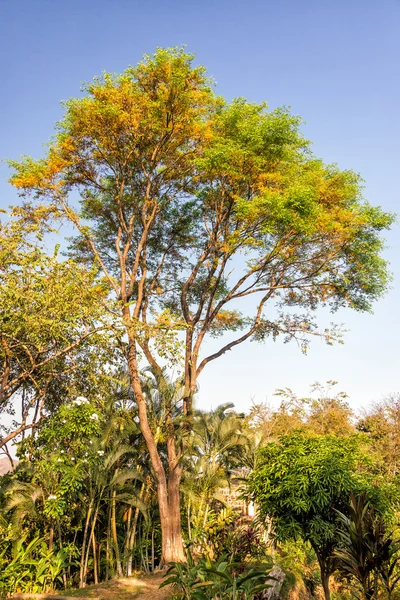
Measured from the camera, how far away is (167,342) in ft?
37.0

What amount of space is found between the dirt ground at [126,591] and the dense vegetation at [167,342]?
25.8 inches

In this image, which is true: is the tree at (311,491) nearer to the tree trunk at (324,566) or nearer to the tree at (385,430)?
the tree trunk at (324,566)

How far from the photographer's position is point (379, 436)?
2567cm

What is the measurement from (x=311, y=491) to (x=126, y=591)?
4374 millimetres

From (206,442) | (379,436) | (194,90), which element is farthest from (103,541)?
(379,436)

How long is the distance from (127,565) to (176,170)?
11.6 m

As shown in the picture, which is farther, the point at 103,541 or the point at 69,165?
the point at 69,165

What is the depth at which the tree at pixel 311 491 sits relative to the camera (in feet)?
29.6

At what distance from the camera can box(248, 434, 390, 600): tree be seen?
29.6 ft

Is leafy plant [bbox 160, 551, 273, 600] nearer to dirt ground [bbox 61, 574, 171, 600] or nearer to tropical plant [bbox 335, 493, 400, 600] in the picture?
tropical plant [bbox 335, 493, 400, 600]

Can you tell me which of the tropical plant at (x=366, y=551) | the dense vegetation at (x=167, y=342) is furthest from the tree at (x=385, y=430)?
the tropical plant at (x=366, y=551)

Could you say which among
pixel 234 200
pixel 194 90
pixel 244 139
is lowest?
pixel 234 200

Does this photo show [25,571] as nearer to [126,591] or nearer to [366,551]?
[126,591]

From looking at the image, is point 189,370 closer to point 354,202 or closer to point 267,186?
point 267,186
